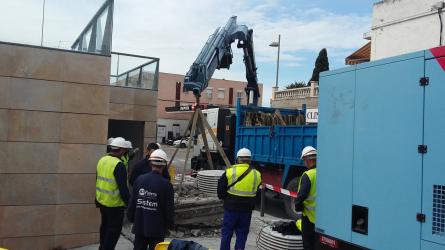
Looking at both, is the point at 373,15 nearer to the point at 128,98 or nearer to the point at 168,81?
the point at 128,98

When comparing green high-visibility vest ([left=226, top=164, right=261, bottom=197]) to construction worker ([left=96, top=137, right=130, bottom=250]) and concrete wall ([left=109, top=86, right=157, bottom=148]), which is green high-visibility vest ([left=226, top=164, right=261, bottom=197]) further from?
concrete wall ([left=109, top=86, right=157, bottom=148])

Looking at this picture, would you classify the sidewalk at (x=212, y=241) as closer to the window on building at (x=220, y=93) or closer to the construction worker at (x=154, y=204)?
the construction worker at (x=154, y=204)

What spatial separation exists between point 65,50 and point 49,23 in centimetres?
50

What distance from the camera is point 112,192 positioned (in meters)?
6.24

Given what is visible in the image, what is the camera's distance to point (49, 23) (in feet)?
24.1

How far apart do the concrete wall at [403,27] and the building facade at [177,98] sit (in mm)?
32236

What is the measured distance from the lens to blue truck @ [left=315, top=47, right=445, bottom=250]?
3.77 meters

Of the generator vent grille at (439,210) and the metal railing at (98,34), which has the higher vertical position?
the metal railing at (98,34)

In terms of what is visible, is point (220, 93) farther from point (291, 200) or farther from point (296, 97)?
point (291, 200)

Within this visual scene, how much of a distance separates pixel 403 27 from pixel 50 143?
10.2 meters

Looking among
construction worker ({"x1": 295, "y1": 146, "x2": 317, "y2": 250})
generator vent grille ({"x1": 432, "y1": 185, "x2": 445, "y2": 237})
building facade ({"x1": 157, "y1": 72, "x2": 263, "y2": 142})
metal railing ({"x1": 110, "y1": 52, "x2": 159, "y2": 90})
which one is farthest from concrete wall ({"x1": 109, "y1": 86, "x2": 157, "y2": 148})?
building facade ({"x1": 157, "y1": 72, "x2": 263, "y2": 142})

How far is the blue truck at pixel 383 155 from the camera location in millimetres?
3766

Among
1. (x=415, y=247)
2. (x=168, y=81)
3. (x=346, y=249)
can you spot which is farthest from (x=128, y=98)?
(x=168, y=81)

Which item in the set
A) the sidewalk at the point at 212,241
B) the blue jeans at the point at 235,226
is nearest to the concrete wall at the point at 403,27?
the sidewalk at the point at 212,241
